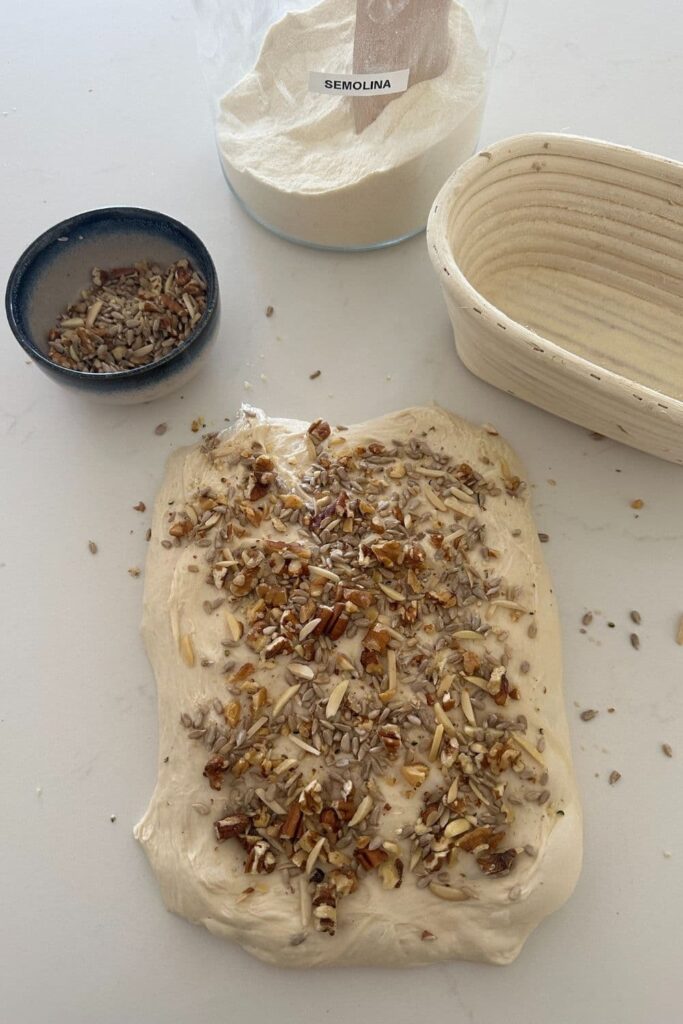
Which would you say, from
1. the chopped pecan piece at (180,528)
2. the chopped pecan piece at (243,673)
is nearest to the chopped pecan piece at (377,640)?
the chopped pecan piece at (243,673)

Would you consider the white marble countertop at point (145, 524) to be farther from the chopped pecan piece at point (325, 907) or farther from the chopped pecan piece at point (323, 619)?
the chopped pecan piece at point (323, 619)

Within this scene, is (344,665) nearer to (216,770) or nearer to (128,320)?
(216,770)

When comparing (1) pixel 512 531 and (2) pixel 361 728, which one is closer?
(2) pixel 361 728

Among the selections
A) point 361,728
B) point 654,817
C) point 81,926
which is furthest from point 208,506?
point 654,817

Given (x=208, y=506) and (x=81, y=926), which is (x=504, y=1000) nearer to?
(x=81, y=926)

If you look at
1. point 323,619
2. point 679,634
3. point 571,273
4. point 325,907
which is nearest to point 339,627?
point 323,619

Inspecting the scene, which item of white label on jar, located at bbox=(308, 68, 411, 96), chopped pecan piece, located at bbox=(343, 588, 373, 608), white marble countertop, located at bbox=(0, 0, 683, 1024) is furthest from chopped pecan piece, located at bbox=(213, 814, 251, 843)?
white label on jar, located at bbox=(308, 68, 411, 96)
